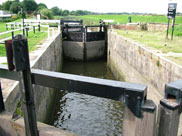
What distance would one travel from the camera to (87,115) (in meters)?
6.13

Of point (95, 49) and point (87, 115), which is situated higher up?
point (95, 49)

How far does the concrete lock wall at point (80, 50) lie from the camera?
44.8ft

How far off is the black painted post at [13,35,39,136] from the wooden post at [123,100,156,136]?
0.78 metres

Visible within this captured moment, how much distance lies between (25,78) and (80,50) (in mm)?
12312

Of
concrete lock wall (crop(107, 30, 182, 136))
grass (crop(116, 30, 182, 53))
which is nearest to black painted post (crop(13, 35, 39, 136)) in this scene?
concrete lock wall (crop(107, 30, 182, 136))

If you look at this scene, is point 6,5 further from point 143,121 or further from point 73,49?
point 143,121

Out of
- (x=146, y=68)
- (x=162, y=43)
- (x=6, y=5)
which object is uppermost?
(x=6, y=5)

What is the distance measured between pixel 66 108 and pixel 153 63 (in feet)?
11.0

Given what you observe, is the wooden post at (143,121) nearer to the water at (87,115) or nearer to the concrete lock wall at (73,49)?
the water at (87,115)

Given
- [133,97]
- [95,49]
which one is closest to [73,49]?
[95,49]

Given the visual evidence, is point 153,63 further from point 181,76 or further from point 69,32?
point 69,32

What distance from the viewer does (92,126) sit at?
218 inches

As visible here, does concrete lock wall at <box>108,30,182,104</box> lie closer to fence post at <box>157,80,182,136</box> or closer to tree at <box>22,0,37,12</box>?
fence post at <box>157,80,182,136</box>

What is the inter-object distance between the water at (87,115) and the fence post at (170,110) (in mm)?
4287
